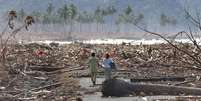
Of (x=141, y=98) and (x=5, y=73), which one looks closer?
(x=141, y=98)

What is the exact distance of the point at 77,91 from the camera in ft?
70.5

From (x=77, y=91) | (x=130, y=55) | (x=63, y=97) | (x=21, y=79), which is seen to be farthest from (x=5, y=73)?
(x=130, y=55)

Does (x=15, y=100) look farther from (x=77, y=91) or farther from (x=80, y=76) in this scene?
(x=80, y=76)

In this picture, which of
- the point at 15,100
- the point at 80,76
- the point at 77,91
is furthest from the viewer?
the point at 80,76

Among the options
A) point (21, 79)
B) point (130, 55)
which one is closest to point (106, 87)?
point (21, 79)

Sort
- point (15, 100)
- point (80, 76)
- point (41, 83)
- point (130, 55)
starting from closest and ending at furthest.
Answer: point (15, 100) < point (41, 83) < point (80, 76) < point (130, 55)

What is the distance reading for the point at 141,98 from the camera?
725 inches

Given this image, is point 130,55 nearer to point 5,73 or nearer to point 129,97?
point 5,73

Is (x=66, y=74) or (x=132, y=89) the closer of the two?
(x=132, y=89)

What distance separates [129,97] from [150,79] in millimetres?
5636

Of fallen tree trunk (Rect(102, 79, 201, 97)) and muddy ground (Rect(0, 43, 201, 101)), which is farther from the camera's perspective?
muddy ground (Rect(0, 43, 201, 101))

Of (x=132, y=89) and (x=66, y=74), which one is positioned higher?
(x=132, y=89)

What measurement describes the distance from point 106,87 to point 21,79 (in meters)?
7.25

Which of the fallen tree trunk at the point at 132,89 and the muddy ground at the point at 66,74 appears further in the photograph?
the muddy ground at the point at 66,74
